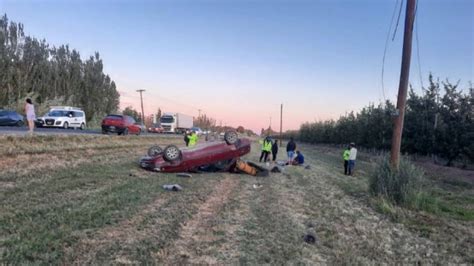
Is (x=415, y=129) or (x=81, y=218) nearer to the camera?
(x=81, y=218)

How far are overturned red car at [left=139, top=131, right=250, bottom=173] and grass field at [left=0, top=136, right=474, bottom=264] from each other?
3.45ft

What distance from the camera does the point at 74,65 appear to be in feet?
183

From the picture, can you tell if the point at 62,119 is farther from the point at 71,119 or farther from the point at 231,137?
the point at 231,137

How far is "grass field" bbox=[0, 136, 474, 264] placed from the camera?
17.7 ft

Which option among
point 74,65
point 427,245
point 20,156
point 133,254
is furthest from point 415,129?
point 74,65

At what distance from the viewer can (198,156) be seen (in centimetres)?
1497

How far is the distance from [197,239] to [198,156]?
8.87 m

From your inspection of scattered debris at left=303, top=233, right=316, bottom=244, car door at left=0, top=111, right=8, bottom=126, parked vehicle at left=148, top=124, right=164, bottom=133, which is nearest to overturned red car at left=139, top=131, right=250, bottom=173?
scattered debris at left=303, top=233, right=316, bottom=244

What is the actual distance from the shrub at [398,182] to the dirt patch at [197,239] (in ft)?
16.1

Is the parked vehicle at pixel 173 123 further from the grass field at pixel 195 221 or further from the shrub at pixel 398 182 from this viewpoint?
the shrub at pixel 398 182

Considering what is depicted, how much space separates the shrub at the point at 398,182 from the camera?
10555 millimetres

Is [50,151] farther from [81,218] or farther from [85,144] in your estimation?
[81,218]

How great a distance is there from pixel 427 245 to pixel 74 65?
5678 centimetres

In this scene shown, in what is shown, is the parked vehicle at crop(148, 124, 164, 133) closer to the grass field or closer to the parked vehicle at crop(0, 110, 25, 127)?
the parked vehicle at crop(0, 110, 25, 127)
